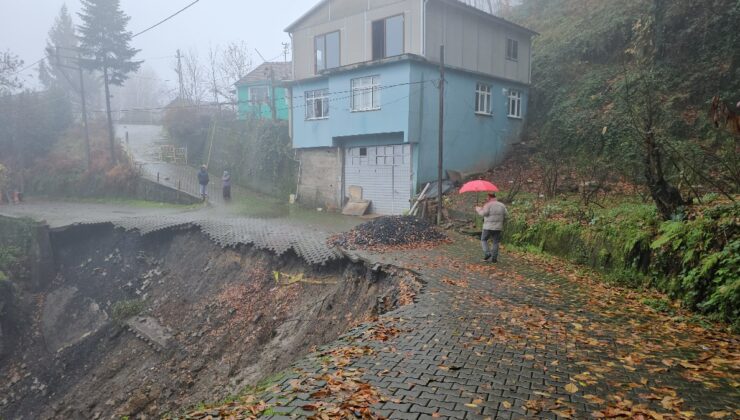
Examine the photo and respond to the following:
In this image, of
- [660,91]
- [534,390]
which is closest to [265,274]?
[534,390]

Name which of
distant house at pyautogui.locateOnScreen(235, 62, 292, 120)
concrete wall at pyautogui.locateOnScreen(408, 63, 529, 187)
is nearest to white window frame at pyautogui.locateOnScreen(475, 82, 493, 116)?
concrete wall at pyautogui.locateOnScreen(408, 63, 529, 187)

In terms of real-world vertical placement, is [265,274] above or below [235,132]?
below

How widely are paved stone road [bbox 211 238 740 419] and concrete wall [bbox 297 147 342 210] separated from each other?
15.0m

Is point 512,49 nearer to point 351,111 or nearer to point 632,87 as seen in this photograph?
point 632,87

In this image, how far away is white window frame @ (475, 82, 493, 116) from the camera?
21625 mm

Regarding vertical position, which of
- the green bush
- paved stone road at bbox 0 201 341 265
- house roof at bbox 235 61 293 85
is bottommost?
paved stone road at bbox 0 201 341 265

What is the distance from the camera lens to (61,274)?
1898cm

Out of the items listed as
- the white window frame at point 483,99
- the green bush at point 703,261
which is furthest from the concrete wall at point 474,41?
the green bush at point 703,261

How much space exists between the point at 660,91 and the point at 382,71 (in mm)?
11583

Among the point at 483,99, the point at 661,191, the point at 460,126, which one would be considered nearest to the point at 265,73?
the point at 483,99

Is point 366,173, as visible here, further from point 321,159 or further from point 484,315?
point 484,315

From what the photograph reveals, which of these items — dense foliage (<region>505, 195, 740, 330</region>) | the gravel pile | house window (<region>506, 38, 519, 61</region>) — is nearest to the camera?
dense foliage (<region>505, 195, 740, 330</region>)

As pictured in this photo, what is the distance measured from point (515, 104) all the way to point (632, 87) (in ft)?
18.8

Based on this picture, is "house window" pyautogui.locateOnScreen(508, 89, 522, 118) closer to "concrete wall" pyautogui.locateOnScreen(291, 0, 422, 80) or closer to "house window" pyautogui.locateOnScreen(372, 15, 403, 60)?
"concrete wall" pyautogui.locateOnScreen(291, 0, 422, 80)
